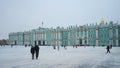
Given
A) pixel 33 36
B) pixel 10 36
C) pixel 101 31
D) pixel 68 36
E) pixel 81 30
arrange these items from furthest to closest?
pixel 10 36
pixel 33 36
pixel 68 36
pixel 81 30
pixel 101 31

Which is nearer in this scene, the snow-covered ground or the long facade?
the snow-covered ground

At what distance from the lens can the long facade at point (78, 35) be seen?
6971 centimetres

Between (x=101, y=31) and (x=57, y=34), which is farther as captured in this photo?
(x=57, y=34)

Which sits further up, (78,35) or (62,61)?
(78,35)

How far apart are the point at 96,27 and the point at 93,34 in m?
3.13

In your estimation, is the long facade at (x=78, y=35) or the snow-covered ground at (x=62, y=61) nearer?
the snow-covered ground at (x=62, y=61)

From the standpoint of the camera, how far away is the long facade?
69713 mm

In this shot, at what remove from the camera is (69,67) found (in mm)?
11172

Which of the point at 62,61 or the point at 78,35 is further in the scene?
the point at 78,35

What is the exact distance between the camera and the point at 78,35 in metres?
83.1

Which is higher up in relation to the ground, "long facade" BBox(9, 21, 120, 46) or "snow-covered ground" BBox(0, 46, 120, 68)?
"long facade" BBox(9, 21, 120, 46)

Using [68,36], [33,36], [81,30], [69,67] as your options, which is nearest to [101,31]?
Result: [81,30]

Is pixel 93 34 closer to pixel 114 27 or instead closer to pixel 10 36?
pixel 114 27

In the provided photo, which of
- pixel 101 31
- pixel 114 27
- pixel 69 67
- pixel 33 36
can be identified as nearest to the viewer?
pixel 69 67
